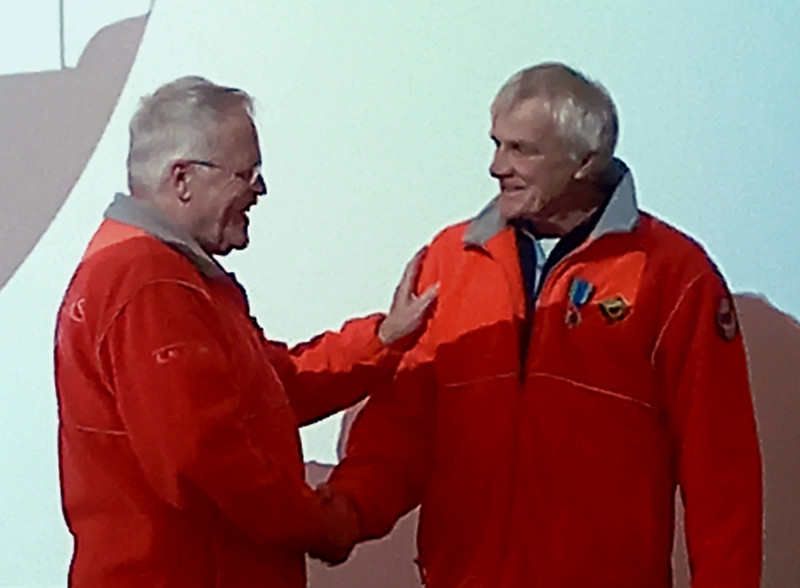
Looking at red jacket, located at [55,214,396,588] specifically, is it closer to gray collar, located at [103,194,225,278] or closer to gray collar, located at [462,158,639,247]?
gray collar, located at [103,194,225,278]

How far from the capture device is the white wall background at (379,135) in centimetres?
183

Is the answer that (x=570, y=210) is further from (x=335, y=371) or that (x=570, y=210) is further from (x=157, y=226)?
(x=157, y=226)

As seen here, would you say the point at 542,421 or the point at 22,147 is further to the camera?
the point at 22,147

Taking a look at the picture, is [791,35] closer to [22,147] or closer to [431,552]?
[431,552]

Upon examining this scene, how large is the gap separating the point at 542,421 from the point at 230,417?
38 centimetres

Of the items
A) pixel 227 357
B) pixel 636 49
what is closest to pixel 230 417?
pixel 227 357

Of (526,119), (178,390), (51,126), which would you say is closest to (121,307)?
(178,390)

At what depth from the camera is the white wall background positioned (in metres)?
1.83

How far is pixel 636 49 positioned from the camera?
6.02 feet

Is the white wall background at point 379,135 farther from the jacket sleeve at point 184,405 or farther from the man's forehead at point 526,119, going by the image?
the jacket sleeve at point 184,405

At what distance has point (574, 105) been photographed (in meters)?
1.48

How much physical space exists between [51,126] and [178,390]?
2.31 feet

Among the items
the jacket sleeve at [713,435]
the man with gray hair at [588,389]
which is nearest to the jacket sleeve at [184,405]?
the man with gray hair at [588,389]

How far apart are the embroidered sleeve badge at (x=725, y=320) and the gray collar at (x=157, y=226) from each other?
0.57 m
